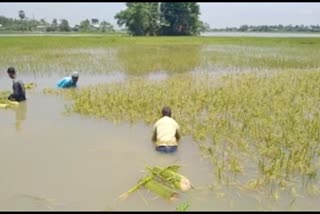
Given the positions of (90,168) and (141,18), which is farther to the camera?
(141,18)

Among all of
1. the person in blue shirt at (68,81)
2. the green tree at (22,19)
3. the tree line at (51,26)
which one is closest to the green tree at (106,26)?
the tree line at (51,26)

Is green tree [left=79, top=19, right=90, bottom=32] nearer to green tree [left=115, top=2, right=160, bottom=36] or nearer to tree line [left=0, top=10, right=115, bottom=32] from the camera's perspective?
tree line [left=0, top=10, right=115, bottom=32]

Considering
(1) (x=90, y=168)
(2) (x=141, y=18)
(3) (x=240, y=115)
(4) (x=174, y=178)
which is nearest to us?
(4) (x=174, y=178)

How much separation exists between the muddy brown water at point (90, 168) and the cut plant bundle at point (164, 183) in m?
0.06

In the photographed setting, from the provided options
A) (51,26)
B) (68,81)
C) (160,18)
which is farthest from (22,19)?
(68,81)

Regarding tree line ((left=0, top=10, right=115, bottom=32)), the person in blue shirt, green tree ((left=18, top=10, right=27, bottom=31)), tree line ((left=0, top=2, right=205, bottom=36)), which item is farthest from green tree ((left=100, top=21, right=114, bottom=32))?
the person in blue shirt

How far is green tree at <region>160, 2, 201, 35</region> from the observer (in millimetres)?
50569

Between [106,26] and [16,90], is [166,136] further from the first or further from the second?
[106,26]

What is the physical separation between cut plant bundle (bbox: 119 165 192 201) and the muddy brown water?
62 millimetres

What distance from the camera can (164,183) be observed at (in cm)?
379

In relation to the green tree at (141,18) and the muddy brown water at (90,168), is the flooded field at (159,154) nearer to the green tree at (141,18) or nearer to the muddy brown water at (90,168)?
the muddy brown water at (90,168)

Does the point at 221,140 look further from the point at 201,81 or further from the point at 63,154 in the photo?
the point at 201,81

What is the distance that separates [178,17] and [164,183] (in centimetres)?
4891

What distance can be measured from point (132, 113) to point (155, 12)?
45.6 m
